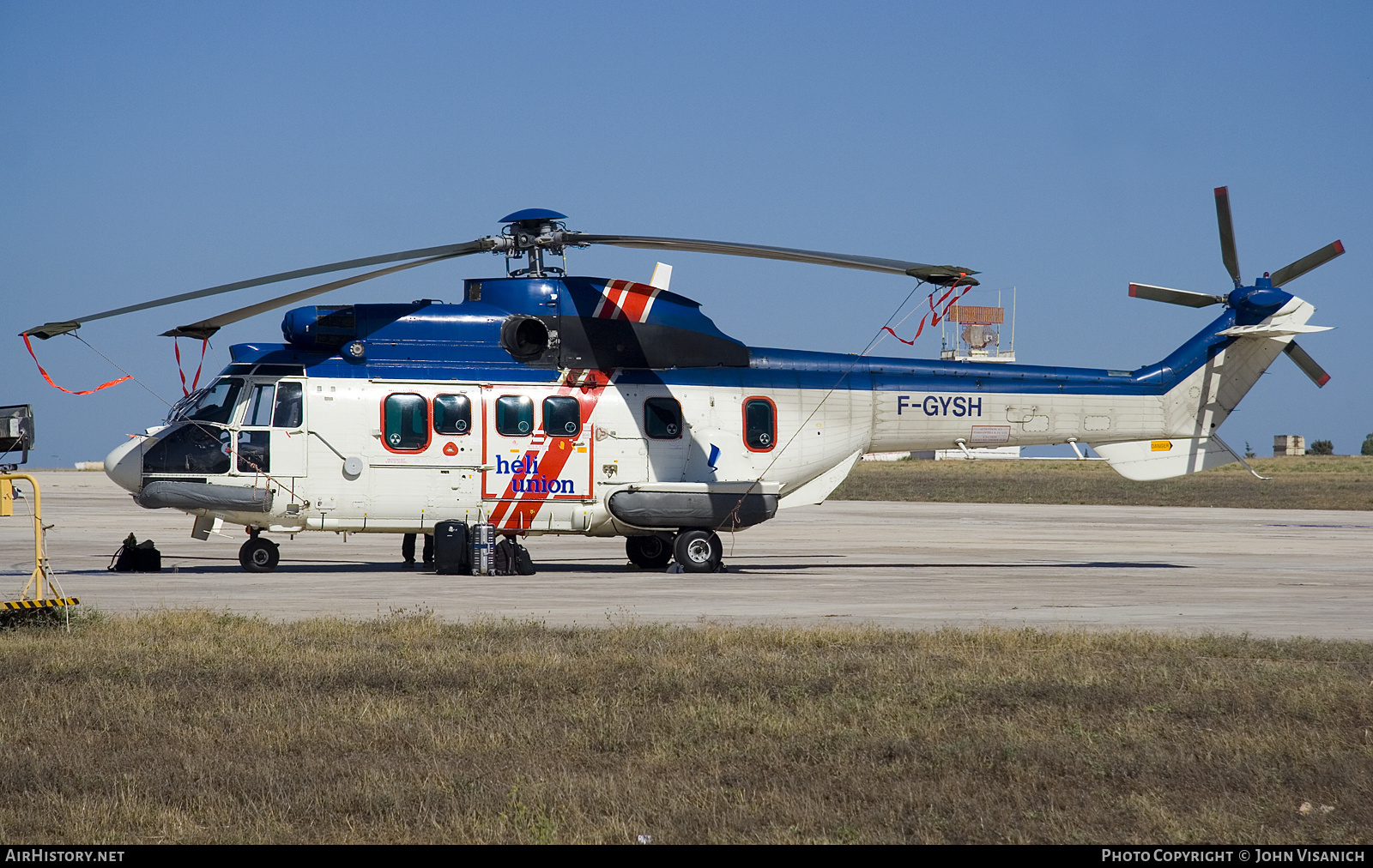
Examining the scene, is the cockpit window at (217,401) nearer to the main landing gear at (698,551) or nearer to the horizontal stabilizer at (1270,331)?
the main landing gear at (698,551)

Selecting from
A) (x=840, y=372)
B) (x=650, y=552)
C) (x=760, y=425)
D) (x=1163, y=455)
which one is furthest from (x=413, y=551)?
(x=1163, y=455)

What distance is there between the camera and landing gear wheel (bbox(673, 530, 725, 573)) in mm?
19047

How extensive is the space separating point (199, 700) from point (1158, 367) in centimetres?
1705

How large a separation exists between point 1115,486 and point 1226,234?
51.0 meters

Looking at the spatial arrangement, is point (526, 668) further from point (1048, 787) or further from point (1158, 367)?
point (1158, 367)

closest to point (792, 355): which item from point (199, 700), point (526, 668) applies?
point (526, 668)

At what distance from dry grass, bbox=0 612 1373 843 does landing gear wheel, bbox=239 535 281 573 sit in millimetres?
7958

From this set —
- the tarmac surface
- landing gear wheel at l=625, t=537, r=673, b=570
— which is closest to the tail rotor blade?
the tarmac surface

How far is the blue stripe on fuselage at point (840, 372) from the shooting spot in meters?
18.2

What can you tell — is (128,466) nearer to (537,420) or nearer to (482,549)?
(482,549)

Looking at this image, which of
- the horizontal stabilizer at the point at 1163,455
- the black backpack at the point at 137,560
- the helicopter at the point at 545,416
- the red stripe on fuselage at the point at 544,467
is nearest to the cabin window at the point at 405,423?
the helicopter at the point at 545,416

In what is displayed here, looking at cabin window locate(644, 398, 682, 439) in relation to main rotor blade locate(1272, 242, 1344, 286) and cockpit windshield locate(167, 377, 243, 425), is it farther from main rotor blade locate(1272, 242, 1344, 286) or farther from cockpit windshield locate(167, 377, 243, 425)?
main rotor blade locate(1272, 242, 1344, 286)

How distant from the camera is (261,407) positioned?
1773 cm

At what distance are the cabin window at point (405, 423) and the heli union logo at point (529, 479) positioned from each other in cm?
114
